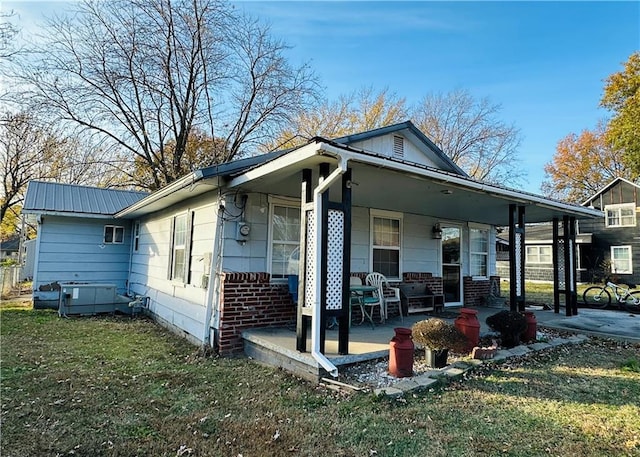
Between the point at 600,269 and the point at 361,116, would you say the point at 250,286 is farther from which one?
the point at 600,269

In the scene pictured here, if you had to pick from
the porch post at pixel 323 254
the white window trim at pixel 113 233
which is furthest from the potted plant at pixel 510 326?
the white window trim at pixel 113 233

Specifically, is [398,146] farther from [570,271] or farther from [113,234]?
[113,234]

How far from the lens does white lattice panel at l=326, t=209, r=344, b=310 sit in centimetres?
432

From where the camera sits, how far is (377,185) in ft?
18.4

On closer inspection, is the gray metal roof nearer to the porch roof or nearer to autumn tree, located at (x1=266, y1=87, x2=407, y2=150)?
the porch roof

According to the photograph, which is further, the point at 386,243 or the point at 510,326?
the point at 386,243

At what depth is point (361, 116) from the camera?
2127 cm

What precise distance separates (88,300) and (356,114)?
53.9 feet

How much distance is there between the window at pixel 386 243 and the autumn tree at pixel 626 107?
739 inches

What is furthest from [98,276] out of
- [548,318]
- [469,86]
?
[469,86]

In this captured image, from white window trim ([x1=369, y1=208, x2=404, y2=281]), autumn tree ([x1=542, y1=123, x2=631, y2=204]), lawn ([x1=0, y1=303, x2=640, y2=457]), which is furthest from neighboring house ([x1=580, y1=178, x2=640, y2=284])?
lawn ([x1=0, y1=303, x2=640, y2=457])

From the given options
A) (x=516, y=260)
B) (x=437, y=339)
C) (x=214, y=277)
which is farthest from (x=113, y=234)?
(x=516, y=260)

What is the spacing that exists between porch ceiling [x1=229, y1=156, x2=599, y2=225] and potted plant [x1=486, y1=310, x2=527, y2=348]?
186 cm

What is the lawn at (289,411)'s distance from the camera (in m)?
2.78
